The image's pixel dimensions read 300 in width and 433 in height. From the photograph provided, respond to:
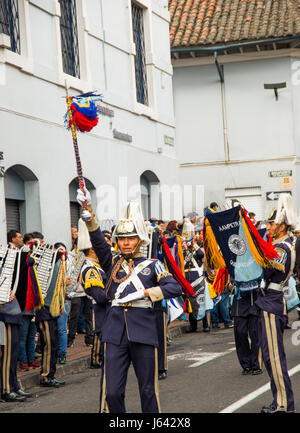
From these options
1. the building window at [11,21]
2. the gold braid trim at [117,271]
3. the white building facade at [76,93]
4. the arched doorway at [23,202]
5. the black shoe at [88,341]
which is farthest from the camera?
the arched doorway at [23,202]

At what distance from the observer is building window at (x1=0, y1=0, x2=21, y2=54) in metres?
15.3

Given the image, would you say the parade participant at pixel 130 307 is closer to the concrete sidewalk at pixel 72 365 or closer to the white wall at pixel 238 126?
the concrete sidewalk at pixel 72 365

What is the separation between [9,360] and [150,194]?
1238 centimetres

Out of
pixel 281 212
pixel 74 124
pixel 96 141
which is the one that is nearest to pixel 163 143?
pixel 96 141

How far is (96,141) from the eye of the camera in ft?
61.0

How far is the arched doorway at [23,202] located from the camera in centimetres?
1567

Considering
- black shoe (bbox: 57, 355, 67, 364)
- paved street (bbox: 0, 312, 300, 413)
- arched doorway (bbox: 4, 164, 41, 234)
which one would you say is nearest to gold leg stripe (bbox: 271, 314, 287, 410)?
paved street (bbox: 0, 312, 300, 413)

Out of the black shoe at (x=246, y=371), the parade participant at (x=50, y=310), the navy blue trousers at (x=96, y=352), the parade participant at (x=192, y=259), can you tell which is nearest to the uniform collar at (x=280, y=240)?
the black shoe at (x=246, y=371)

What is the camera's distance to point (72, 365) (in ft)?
40.8

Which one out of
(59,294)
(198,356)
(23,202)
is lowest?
(198,356)

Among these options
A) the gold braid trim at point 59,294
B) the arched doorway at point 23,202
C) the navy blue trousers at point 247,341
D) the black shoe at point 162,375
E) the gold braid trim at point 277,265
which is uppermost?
the arched doorway at point 23,202

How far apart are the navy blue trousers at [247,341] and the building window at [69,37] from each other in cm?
840

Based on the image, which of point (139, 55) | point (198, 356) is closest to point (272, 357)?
point (198, 356)

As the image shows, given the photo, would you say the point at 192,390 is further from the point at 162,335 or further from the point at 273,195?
the point at 273,195
